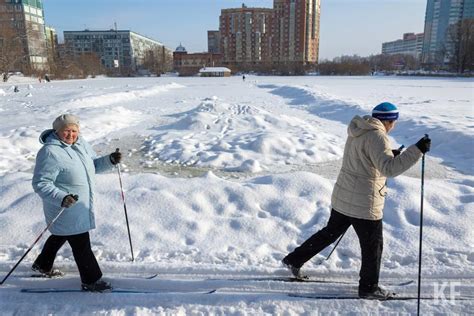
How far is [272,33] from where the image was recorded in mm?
118625

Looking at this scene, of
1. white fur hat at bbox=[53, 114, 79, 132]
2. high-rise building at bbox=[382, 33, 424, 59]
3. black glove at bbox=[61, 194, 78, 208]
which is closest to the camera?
black glove at bbox=[61, 194, 78, 208]

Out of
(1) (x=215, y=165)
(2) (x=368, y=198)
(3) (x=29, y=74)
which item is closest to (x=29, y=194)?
(1) (x=215, y=165)

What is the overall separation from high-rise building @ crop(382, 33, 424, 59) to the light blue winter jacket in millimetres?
175778

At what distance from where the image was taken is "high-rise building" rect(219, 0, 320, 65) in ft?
375

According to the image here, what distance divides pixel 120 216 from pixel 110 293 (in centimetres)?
149

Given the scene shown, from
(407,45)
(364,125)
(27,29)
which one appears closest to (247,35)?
(27,29)

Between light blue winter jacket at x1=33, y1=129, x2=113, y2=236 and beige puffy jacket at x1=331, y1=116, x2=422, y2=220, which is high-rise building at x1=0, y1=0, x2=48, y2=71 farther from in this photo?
beige puffy jacket at x1=331, y1=116, x2=422, y2=220

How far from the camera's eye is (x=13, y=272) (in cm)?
323

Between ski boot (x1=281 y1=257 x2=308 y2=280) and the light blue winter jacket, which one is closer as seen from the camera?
the light blue winter jacket

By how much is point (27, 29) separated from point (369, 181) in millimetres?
73182

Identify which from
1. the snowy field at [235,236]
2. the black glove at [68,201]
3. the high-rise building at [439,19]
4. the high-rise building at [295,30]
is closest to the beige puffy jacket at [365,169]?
the snowy field at [235,236]

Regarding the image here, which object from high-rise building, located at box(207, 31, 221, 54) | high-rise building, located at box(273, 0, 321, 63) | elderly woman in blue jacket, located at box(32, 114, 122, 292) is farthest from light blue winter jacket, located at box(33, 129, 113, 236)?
high-rise building, located at box(207, 31, 221, 54)

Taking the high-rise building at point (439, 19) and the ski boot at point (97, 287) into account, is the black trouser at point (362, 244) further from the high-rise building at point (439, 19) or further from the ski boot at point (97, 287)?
the high-rise building at point (439, 19)

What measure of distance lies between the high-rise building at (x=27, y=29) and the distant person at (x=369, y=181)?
59795 mm
